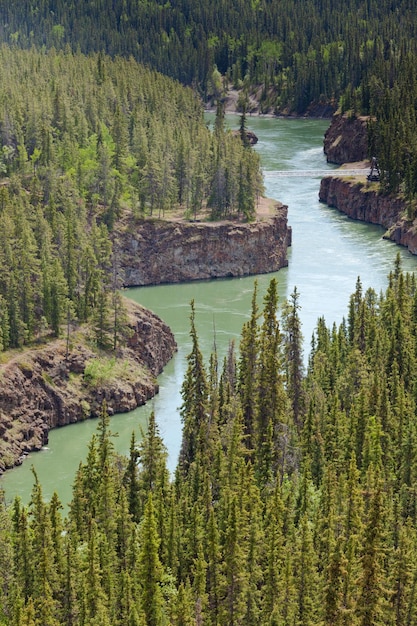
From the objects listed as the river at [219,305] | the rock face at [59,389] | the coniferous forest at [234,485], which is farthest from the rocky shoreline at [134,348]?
the coniferous forest at [234,485]

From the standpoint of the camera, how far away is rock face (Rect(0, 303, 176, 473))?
123 meters

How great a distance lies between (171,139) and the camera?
19375 cm

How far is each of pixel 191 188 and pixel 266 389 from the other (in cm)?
8278

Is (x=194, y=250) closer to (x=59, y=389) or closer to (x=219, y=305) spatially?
(x=219, y=305)

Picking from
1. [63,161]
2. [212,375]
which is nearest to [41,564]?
[212,375]

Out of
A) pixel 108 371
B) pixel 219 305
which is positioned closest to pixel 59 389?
pixel 108 371

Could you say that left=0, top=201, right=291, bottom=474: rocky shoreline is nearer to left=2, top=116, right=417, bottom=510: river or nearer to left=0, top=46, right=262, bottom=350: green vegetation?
left=2, top=116, right=417, bottom=510: river

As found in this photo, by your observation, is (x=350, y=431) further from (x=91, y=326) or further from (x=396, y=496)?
(x=91, y=326)

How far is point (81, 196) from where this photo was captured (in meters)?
173

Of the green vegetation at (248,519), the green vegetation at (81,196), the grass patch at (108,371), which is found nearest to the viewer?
the green vegetation at (248,519)

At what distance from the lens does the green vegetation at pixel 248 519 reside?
7969cm

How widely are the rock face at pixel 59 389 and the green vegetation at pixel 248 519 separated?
16.6 m

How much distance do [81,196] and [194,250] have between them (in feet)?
47.6

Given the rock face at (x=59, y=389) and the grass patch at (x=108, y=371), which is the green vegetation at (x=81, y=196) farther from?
the grass patch at (x=108, y=371)
